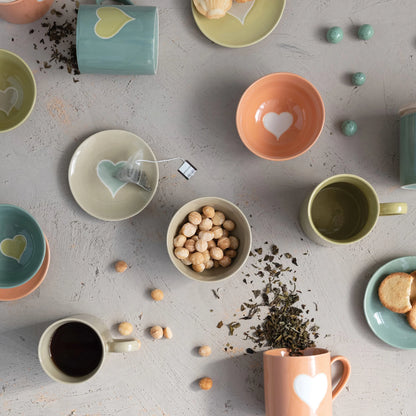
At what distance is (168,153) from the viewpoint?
955 mm

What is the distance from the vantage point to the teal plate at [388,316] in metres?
0.94

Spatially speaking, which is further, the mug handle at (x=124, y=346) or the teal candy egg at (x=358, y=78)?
the teal candy egg at (x=358, y=78)

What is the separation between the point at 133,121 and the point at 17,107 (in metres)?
0.23

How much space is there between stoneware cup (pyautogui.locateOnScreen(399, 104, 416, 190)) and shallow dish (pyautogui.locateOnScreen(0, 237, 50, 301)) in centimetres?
71

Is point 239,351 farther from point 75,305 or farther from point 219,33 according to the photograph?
point 219,33

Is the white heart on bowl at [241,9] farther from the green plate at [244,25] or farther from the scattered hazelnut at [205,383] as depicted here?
the scattered hazelnut at [205,383]

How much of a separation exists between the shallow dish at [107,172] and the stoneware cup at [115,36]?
137 millimetres

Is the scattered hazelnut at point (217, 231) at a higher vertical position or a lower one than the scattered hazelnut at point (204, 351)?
higher

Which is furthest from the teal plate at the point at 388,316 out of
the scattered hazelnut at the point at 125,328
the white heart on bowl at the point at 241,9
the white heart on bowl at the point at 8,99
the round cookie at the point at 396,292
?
the white heart on bowl at the point at 8,99

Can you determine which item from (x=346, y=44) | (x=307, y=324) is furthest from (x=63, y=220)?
(x=346, y=44)

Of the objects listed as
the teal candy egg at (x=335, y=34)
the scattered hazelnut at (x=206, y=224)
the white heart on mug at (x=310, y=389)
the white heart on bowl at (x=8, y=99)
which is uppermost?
the teal candy egg at (x=335, y=34)

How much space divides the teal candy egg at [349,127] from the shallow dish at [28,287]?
64cm

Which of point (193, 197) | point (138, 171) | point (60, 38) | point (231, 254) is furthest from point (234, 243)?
point (60, 38)

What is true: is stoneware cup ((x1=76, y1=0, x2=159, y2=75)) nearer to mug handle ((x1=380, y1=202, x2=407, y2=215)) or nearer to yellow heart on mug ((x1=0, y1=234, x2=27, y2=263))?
yellow heart on mug ((x1=0, y1=234, x2=27, y2=263))
